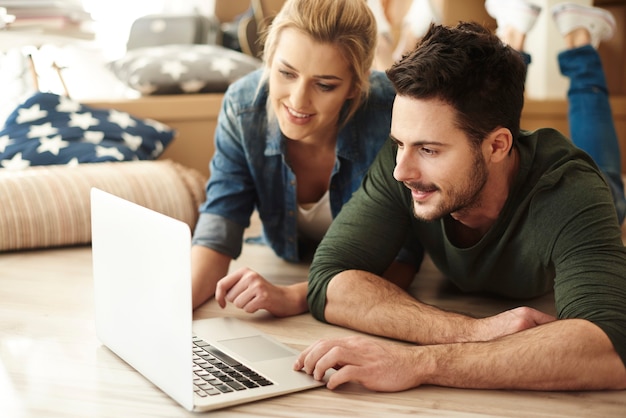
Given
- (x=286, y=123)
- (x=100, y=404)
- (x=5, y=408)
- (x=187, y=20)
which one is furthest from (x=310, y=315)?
(x=187, y=20)

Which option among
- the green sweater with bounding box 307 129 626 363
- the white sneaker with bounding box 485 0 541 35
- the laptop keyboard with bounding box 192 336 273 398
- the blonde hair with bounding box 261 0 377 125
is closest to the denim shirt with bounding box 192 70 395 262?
the blonde hair with bounding box 261 0 377 125

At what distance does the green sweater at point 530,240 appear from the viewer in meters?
1.37

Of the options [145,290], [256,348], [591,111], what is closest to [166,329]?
[145,290]

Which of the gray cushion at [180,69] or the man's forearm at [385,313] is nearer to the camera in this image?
the man's forearm at [385,313]

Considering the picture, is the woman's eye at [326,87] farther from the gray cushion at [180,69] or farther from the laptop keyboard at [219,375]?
the gray cushion at [180,69]

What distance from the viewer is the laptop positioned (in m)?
1.17

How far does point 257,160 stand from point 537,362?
3.19 feet

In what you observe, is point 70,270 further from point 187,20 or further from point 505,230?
point 187,20

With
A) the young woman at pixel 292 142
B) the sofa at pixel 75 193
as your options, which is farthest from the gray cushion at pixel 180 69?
the young woman at pixel 292 142

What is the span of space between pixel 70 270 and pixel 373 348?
45.5 inches

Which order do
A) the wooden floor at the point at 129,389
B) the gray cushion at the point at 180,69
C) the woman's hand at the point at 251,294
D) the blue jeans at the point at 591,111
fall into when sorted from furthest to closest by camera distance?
the gray cushion at the point at 180,69 → the blue jeans at the point at 591,111 → the woman's hand at the point at 251,294 → the wooden floor at the point at 129,389

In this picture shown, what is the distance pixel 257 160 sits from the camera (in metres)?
2.04

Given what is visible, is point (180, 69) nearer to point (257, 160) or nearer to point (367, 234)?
point (257, 160)

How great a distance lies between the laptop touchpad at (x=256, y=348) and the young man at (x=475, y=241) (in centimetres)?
8
